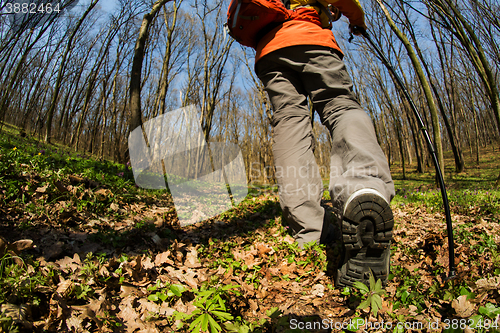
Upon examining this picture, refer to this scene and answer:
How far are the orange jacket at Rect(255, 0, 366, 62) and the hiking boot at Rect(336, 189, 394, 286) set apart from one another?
3.91ft

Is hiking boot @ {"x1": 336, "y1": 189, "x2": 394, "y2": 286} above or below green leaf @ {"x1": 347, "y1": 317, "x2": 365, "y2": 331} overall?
above

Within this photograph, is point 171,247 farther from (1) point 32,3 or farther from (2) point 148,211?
(1) point 32,3

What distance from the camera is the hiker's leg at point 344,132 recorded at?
1.34 metres

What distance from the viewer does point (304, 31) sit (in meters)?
1.79

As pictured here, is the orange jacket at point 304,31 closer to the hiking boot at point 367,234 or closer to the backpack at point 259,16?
the backpack at point 259,16

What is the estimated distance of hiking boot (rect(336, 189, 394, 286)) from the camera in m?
1.20

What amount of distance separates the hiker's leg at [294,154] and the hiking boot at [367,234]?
1.91 feet

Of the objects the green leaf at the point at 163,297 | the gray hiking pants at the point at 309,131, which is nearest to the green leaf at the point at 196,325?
the green leaf at the point at 163,297

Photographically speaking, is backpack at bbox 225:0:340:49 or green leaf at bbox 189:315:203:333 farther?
backpack at bbox 225:0:340:49

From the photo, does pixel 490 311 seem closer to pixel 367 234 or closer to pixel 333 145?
pixel 367 234

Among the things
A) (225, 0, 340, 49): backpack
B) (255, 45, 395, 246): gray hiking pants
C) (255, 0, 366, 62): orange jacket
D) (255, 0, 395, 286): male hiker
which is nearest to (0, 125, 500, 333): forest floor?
(255, 0, 395, 286): male hiker

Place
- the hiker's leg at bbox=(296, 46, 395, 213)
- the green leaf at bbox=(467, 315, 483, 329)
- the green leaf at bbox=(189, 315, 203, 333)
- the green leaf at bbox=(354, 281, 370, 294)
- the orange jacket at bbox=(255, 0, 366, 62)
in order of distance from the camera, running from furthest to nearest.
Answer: the orange jacket at bbox=(255, 0, 366, 62)
the hiker's leg at bbox=(296, 46, 395, 213)
the green leaf at bbox=(354, 281, 370, 294)
the green leaf at bbox=(189, 315, 203, 333)
the green leaf at bbox=(467, 315, 483, 329)

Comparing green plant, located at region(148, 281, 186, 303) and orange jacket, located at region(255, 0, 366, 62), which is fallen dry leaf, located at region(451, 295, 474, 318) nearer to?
green plant, located at region(148, 281, 186, 303)

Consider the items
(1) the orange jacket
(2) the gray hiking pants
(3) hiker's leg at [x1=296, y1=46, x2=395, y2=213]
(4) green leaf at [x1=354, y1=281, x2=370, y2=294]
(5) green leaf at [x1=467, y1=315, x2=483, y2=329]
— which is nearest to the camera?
(5) green leaf at [x1=467, y1=315, x2=483, y2=329]
